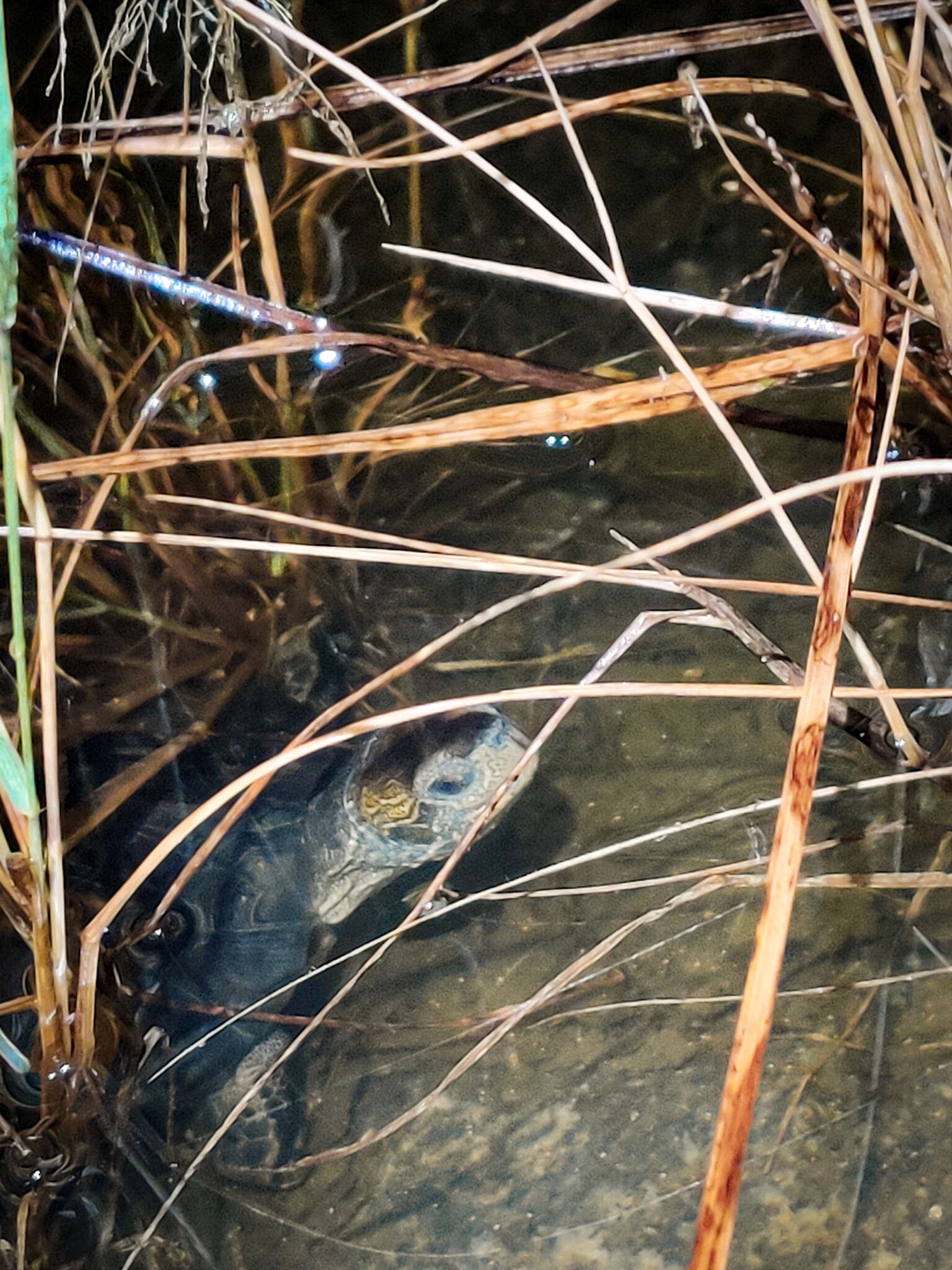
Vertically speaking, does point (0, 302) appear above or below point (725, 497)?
above

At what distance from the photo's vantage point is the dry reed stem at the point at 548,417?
42.3 inches

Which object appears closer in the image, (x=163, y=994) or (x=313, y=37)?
(x=163, y=994)

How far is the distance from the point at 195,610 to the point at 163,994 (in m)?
0.49

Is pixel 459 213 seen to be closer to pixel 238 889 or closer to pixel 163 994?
pixel 238 889

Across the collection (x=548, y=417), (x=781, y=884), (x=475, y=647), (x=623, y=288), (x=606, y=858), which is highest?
(x=623, y=288)

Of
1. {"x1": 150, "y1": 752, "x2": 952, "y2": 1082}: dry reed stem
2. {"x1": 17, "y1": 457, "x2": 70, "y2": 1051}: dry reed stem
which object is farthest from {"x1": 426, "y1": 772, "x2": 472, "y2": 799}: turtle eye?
{"x1": 17, "y1": 457, "x2": 70, "y2": 1051}: dry reed stem

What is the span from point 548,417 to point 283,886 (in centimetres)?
62

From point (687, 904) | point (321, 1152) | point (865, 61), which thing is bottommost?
point (321, 1152)

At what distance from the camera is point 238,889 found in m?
1.17

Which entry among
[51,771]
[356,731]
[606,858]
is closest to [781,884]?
[356,731]

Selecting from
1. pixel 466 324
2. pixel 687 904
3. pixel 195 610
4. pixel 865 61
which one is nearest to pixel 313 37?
pixel 466 324

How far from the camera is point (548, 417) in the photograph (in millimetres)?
1079

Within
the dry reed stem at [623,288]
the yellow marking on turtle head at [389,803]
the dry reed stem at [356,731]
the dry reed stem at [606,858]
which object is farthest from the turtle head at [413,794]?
the dry reed stem at [623,288]

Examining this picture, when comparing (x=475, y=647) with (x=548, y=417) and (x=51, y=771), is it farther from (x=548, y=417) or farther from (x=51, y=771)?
(x=51, y=771)
